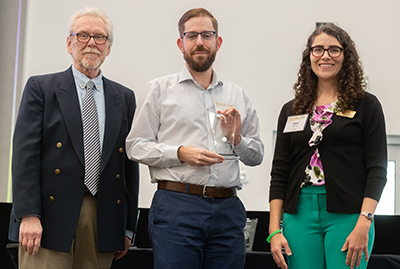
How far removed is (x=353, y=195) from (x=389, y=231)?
178 cm

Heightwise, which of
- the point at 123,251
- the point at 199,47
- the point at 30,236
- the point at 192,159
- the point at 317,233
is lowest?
the point at 123,251

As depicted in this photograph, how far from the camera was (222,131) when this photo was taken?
5.85ft

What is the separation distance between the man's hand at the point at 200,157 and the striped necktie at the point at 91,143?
1.38 feet

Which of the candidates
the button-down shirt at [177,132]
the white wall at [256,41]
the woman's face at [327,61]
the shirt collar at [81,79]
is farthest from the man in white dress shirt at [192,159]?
the white wall at [256,41]

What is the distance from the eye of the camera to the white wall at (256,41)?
184 inches

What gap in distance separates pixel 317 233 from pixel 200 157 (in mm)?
567

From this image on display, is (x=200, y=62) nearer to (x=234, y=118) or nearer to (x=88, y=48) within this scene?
(x=234, y=118)

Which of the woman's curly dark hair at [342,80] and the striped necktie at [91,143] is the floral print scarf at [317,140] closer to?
the woman's curly dark hair at [342,80]

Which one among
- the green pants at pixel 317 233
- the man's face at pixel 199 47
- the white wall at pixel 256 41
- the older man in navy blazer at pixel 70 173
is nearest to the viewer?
the green pants at pixel 317 233

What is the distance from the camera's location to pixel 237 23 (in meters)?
4.73

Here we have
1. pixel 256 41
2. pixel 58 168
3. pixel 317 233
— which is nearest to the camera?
pixel 317 233

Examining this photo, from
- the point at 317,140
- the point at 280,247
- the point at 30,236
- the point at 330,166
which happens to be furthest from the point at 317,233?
the point at 30,236

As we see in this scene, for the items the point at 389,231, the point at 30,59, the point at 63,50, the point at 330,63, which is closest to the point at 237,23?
the point at 63,50

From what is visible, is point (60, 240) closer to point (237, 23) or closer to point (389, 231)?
point (389, 231)
